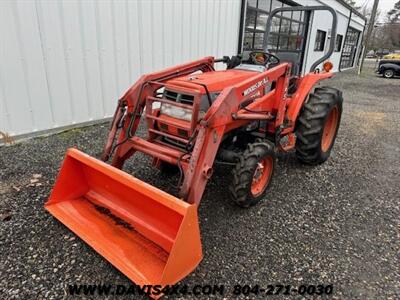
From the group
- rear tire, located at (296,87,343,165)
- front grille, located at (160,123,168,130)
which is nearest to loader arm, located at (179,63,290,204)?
front grille, located at (160,123,168,130)

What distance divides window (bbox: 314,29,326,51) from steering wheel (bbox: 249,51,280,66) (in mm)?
12066

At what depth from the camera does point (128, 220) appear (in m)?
2.46

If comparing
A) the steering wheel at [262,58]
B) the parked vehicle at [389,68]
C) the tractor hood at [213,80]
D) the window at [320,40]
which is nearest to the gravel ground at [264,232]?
the tractor hood at [213,80]

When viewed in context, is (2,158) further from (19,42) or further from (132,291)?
(132,291)

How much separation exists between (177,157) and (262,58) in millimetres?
1784

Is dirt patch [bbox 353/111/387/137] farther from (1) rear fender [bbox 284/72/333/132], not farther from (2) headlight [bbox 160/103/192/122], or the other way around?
(2) headlight [bbox 160/103/192/122]

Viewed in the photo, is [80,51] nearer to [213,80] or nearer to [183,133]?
[213,80]

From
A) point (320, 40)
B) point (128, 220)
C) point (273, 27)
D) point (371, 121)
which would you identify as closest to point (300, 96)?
point (128, 220)

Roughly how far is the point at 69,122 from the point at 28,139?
70 centimetres

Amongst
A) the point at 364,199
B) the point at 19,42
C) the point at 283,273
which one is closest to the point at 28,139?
the point at 19,42

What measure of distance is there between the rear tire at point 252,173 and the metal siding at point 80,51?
137 inches

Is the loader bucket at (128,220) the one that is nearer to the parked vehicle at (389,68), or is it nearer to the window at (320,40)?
the window at (320,40)

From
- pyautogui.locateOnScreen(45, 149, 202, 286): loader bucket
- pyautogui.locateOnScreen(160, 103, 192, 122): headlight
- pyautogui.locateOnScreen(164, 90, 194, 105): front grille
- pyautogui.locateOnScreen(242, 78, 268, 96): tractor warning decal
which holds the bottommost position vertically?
pyautogui.locateOnScreen(45, 149, 202, 286): loader bucket

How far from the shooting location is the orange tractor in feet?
6.85
